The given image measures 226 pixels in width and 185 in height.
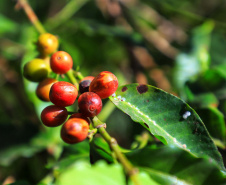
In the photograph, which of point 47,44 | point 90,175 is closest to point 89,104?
point 90,175

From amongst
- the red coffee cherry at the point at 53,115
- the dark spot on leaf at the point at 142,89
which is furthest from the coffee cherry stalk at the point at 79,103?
the dark spot on leaf at the point at 142,89

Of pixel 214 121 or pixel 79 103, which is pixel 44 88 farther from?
pixel 214 121

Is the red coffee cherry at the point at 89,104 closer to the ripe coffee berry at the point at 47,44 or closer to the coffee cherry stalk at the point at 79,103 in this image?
the coffee cherry stalk at the point at 79,103

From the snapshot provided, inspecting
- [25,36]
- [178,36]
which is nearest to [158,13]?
[178,36]

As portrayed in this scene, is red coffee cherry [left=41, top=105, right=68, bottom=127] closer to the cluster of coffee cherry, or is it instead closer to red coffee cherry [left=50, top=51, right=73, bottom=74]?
the cluster of coffee cherry

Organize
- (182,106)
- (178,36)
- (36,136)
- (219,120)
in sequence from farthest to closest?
(178,36) → (36,136) → (219,120) → (182,106)

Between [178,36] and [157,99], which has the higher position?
[157,99]

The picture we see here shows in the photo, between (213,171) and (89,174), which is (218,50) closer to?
(213,171)

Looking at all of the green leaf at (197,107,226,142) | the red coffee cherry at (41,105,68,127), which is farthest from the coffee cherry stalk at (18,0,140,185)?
the green leaf at (197,107,226,142)
